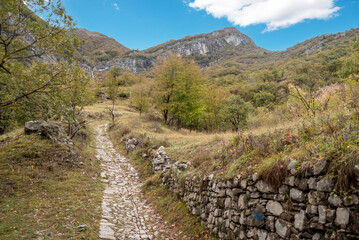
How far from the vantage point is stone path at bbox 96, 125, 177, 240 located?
6201 mm

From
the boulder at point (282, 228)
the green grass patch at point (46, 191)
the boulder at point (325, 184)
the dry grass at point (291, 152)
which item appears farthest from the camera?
the green grass patch at point (46, 191)

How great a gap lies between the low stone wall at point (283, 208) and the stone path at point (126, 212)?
1.97 metres

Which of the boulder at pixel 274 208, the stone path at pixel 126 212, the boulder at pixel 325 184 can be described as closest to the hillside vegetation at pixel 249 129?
the boulder at pixel 325 184

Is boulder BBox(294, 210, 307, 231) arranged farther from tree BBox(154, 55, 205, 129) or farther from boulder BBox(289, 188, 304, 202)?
tree BBox(154, 55, 205, 129)

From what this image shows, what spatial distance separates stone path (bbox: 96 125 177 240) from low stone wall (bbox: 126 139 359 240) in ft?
6.48

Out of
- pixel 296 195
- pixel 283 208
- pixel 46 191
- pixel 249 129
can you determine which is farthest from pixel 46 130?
pixel 296 195

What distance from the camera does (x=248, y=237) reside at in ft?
14.3

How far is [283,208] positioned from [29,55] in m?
9.52

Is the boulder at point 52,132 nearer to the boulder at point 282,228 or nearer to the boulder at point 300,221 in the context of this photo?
the boulder at point 282,228

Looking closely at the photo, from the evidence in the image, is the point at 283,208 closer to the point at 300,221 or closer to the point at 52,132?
the point at 300,221

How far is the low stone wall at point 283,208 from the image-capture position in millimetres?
2887

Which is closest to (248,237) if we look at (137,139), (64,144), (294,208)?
(294,208)

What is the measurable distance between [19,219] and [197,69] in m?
21.5

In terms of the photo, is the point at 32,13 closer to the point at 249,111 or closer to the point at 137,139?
the point at 137,139
